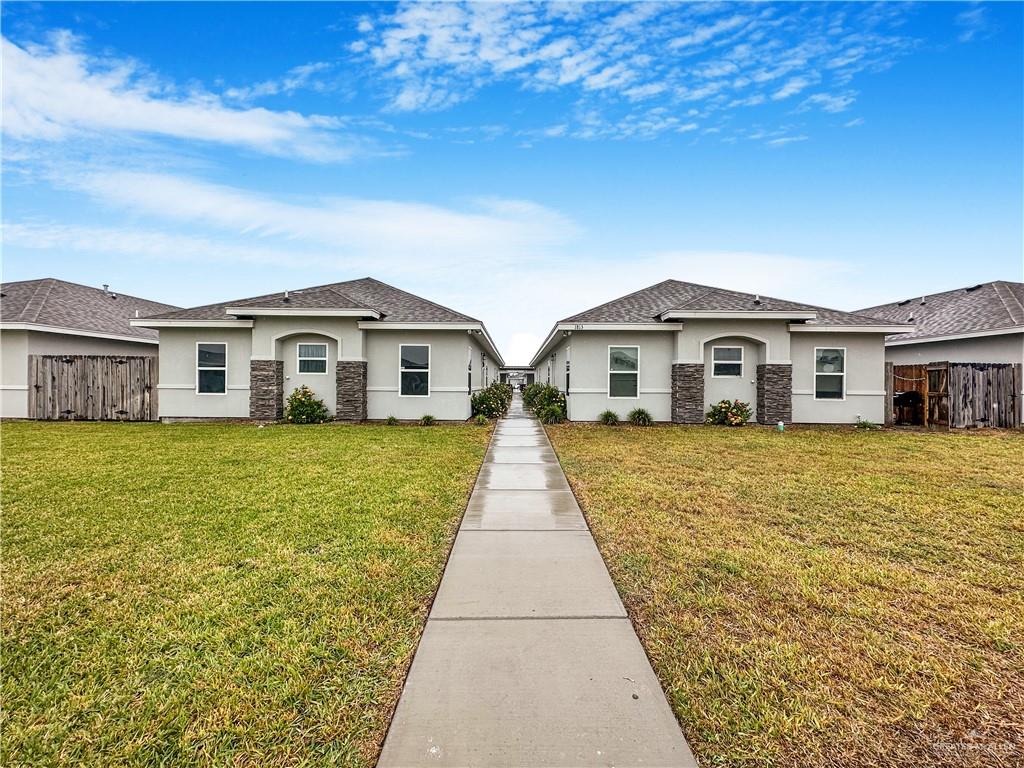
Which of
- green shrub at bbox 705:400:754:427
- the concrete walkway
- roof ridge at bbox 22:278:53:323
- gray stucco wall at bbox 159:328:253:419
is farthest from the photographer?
roof ridge at bbox 22:278:53:323

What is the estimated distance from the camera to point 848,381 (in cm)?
1435

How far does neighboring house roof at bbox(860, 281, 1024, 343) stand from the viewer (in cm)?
1484

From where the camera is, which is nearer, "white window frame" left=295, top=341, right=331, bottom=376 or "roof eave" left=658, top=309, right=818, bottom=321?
"roof eave" left=658, top=309, right=818, bottom=321

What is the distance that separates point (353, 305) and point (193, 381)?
612cm

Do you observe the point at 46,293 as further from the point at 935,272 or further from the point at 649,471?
the point at 935,272

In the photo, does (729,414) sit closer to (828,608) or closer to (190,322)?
(828,608)

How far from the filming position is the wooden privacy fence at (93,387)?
47.8ft

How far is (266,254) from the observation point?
20547 mm

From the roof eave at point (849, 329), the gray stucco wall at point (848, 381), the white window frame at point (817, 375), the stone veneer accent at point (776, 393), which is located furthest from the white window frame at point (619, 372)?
the white window frame at point (817, 375)

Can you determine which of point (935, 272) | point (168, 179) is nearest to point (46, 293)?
point (168, 179)

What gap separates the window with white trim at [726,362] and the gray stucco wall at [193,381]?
15104 millimetres

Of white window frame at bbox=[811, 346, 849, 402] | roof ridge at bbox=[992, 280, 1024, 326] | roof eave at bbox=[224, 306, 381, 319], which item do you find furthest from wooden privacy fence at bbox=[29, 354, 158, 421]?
roof ridge at bbox=[992, 280, 1024, 326]

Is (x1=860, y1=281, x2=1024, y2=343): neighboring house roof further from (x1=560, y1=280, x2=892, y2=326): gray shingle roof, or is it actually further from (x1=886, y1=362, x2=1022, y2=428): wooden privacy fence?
(x1=560, y1=280, x2=892, y2=326): gray shingle roof

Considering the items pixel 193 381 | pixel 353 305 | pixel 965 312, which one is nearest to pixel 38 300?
pixel 193 381
